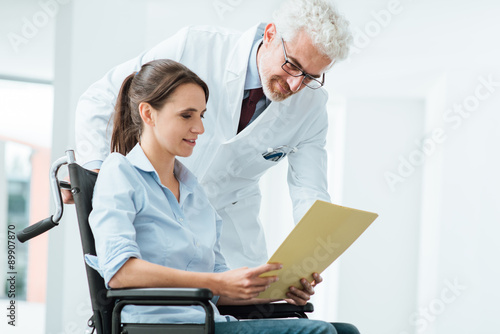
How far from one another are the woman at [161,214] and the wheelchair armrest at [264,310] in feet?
0.08

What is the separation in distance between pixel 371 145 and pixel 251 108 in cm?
365

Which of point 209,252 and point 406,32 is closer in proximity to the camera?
point 209,252

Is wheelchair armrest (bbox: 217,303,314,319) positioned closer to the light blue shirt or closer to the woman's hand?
the light blue shirt

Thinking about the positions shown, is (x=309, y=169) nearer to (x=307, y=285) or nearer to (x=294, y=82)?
(x=294, y=82)

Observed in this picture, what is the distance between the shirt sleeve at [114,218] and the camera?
4.02 feet

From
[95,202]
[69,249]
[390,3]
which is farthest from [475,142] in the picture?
[95,202]

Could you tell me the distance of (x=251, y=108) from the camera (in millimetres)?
1968

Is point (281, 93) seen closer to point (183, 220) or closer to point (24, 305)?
point (183, 220)

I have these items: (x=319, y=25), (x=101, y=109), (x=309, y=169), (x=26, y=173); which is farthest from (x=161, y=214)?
(x=26, y=173)

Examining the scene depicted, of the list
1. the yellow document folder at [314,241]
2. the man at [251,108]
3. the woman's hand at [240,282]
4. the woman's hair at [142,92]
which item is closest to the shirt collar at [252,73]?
the man at [251,108]

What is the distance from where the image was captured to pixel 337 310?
5434 mm

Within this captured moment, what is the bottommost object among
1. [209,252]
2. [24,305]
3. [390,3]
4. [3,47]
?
[24,305]

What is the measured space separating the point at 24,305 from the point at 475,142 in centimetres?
404

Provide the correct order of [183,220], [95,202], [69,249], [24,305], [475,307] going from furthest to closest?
[24,305] → [475,307] → [69,249] → [183,220] → [95,202]
